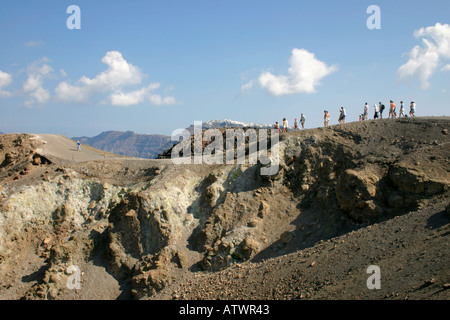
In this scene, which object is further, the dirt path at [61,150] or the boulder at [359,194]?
the dirt path at [61,150]

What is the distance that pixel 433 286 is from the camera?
32.6 feet

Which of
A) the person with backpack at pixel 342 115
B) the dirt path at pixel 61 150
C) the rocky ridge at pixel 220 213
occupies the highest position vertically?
the person with backpack at pixel 342 115

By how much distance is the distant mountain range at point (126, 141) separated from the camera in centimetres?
10972

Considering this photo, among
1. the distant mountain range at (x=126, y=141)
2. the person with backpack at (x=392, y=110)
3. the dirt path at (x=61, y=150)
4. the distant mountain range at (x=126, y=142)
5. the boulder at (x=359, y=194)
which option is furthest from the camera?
the distant mountain range at (x=126, y=141)

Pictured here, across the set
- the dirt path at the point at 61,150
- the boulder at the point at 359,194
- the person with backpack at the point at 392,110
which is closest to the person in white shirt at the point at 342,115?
the person with backpack at the point at 392,110

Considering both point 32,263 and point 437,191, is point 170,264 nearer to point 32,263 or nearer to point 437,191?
point 32,263

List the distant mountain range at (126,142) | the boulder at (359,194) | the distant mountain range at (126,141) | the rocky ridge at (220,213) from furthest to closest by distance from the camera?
the distant mountain range at (126,141), the distant mountain range at (126,142), the boulder at (359,194), the rocky ridge at (220,213)

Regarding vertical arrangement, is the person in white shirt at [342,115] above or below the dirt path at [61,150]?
above

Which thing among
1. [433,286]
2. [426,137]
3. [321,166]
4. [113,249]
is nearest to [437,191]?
[426,137]

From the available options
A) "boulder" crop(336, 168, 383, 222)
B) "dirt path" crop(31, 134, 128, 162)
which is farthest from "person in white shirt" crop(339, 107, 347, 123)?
"dirt path" crop(31, 134, 128, 162)

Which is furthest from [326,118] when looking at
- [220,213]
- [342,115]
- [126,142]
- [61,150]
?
[126,142]

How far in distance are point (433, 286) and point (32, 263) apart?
2117 centimetres

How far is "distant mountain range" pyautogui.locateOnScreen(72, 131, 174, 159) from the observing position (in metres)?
110

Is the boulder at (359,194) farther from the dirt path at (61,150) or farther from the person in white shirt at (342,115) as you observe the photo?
the dirt path at (61,150)
